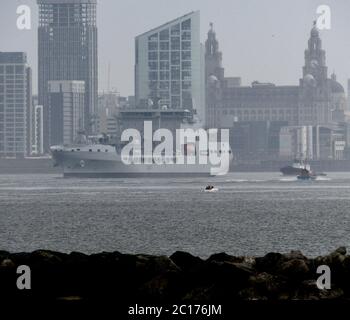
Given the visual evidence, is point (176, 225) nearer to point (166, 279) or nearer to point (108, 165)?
point (166, 279)

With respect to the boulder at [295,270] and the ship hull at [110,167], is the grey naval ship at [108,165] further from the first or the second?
the boulder at [295,270]

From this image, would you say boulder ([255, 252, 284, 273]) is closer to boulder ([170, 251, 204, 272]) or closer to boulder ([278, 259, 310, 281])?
boulder ([278, 259, 310, 281])

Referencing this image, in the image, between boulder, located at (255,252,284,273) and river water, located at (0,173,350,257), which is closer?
boulder, located at (255,252,284,273)

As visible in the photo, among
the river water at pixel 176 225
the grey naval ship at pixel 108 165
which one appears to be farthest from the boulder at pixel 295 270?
the grey naval ship at pixel 108 165

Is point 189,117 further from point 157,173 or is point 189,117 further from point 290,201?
point 290,201

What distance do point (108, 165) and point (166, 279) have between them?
4671 inches

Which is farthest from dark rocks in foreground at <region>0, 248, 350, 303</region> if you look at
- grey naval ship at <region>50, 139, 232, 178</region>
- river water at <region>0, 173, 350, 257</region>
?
grey naval ship at <region>50, 139, 232, 178</region>

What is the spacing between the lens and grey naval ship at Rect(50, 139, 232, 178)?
134250 mm

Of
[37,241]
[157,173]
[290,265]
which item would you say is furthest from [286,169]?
[290,265]

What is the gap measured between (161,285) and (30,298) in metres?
2.20

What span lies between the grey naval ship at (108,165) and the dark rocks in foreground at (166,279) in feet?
382

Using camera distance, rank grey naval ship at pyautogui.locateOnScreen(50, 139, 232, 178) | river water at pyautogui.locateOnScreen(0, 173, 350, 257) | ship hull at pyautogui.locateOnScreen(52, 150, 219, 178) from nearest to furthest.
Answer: river water at pyautogui.locateOnScreen(0, 173, 350, 257), ship hull at pyautogui.locateOnScreen(52, 150, 219, 178), grey naval ship at pyautogui.locateOnScreen(50, 139, 232, 178)

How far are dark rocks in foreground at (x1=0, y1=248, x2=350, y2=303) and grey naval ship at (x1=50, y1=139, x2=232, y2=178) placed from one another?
4586 inches

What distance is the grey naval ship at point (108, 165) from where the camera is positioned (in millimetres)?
134250
